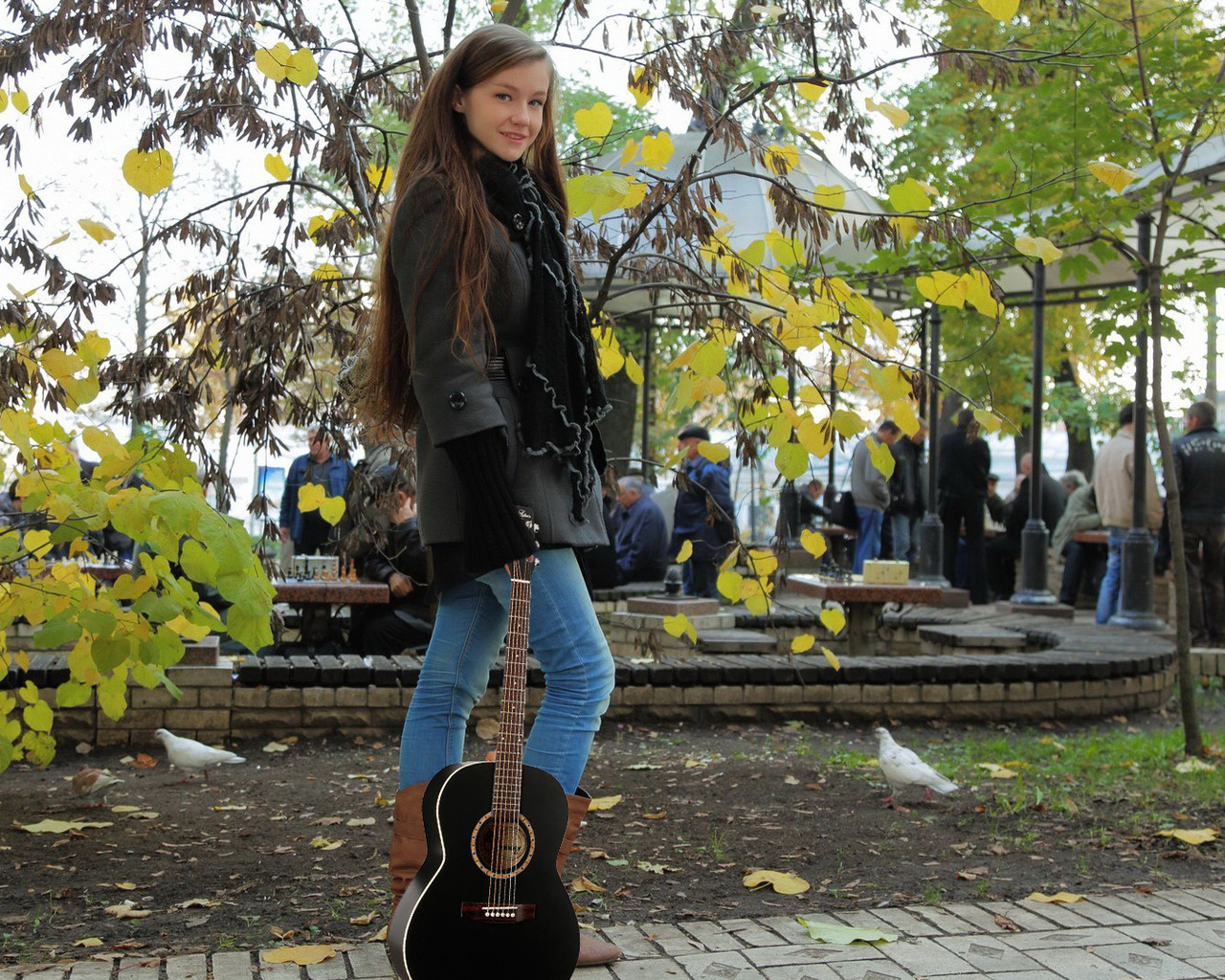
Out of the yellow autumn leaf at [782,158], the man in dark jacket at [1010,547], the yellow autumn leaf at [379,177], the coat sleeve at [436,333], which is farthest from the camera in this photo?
the man in dark jacket at [1010,547]

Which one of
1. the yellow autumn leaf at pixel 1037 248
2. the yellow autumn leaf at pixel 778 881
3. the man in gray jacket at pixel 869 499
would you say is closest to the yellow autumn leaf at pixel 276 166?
the yellow autumn leaf at pixel 1037 248

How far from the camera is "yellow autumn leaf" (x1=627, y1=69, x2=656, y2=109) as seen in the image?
4.18 m

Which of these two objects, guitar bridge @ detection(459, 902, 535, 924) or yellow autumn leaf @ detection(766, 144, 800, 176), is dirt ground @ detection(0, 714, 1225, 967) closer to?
guitar bridge @ detection(459, 902, 535, 924)

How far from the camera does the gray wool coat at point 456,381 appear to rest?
103 inches

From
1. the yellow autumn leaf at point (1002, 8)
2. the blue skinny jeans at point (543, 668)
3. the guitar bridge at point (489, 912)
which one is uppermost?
the yellow autumn leaf at point (1002, 8)

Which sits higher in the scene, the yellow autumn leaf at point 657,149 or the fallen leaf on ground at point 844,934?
the yellow autumn leaf at point 657,149

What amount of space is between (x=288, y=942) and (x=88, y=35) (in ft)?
11.0

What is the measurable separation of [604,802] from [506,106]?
268 cm

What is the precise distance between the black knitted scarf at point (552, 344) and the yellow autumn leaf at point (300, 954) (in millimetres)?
1143

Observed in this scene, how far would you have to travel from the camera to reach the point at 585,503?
112 inches

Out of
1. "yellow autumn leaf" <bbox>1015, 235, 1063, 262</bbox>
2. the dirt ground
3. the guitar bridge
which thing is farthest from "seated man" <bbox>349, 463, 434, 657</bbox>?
the guitar bridge

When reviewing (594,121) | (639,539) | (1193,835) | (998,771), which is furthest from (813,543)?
(639,539)

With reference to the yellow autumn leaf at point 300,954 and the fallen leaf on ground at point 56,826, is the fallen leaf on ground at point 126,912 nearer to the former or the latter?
the yellow autumn leaf at point 300,954

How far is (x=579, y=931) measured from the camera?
279 cm
